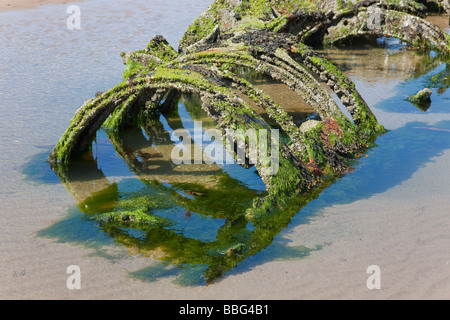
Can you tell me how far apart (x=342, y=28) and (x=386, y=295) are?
1106 centimetres

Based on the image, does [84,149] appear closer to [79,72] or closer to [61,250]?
[61,250]

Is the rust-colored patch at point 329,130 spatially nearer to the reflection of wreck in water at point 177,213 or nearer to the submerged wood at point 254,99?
the submerged wood at point 254,99

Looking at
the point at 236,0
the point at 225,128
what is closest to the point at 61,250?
the point at 225,128

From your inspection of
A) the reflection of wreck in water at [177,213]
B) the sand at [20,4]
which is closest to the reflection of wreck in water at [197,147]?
the reflection of wreck in water at [177,213]

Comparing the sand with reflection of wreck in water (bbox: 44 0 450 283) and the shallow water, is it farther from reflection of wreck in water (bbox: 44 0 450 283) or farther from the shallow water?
reflection of wreck in water (bbox: 44 0 450 283)

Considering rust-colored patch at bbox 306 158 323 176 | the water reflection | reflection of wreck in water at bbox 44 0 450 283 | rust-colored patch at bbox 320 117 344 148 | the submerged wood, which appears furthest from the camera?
rust-colored patch at bbox 320 117 344 148

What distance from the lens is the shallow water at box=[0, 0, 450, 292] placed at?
504cm

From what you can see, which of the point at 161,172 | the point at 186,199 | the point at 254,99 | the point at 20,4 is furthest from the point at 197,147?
the point at 20,4

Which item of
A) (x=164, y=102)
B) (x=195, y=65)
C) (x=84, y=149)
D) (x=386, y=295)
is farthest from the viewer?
(x=164, y=102)

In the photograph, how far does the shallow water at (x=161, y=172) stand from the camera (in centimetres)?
504

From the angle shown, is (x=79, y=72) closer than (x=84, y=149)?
No

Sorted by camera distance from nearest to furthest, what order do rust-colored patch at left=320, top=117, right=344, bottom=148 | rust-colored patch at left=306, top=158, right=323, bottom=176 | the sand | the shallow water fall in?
the shallow water < rust-colored patch at left=306, top=158, right=323, bottom=176 < rust-colored patch at left=320, top=117, right=344, bottom=148 < the sand

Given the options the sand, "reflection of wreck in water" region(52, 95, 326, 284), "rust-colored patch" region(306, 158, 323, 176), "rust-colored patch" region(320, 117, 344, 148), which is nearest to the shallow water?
"reflection of wreck in water" region(52, 95, 326, 284)
